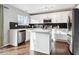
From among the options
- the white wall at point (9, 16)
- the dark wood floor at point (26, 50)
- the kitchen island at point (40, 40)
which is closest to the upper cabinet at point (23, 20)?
the white wall at point (9, 16)

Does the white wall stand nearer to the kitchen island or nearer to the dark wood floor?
the dark wood floor

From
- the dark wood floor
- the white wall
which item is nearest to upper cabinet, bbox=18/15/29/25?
the white wall

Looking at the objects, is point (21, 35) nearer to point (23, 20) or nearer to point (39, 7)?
point (23, 20)

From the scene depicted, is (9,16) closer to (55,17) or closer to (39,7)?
(39,7)

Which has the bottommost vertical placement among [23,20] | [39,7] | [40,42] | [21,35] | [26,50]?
[26,50]

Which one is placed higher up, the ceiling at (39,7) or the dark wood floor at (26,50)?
the ceiling at (39,7)

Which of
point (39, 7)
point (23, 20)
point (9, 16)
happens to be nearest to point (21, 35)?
point (23, 20)

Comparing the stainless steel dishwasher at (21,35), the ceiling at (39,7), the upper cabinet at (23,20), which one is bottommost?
the stainless steel dishwasher at (21,35)

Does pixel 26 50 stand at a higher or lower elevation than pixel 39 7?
lower

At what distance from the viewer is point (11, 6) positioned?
63.4 inches

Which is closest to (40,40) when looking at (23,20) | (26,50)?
(26,50)

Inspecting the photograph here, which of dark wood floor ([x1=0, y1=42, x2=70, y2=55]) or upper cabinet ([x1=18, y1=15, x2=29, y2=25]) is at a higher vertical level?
upper cabinet ([x1=18, y1=15, x2=29, y2=25])

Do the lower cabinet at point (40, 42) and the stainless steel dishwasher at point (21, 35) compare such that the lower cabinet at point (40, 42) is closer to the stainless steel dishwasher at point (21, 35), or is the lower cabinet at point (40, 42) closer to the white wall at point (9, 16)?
the stainless steel dishwasher at point (21, 35)
